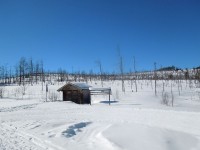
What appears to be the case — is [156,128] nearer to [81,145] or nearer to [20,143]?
[81,145]

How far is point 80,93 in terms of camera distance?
117ft

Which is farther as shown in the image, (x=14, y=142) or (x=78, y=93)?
(x=78, y=93)

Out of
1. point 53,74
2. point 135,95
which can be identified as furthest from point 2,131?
point 53,74

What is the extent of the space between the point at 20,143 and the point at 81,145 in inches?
88.2

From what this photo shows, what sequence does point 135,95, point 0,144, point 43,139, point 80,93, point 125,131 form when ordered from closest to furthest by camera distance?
point 0,144, point 43,139, point 125,131, point 80,93, point 135,95

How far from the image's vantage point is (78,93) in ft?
118

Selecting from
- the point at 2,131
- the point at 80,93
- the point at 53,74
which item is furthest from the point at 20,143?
the point at 53,74

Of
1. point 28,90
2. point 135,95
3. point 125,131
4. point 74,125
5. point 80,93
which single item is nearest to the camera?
point 125,131

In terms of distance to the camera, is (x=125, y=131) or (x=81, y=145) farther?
(x=125, y=131)

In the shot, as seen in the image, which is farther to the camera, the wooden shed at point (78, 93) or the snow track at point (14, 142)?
the wooden shed at point (78, 93)

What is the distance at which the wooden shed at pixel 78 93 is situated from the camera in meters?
35.3

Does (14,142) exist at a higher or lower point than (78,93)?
lower

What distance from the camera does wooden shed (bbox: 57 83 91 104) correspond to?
35344mm

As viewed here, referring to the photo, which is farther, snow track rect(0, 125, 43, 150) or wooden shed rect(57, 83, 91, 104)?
wooden shed rect(57, 83, 91, 104)
